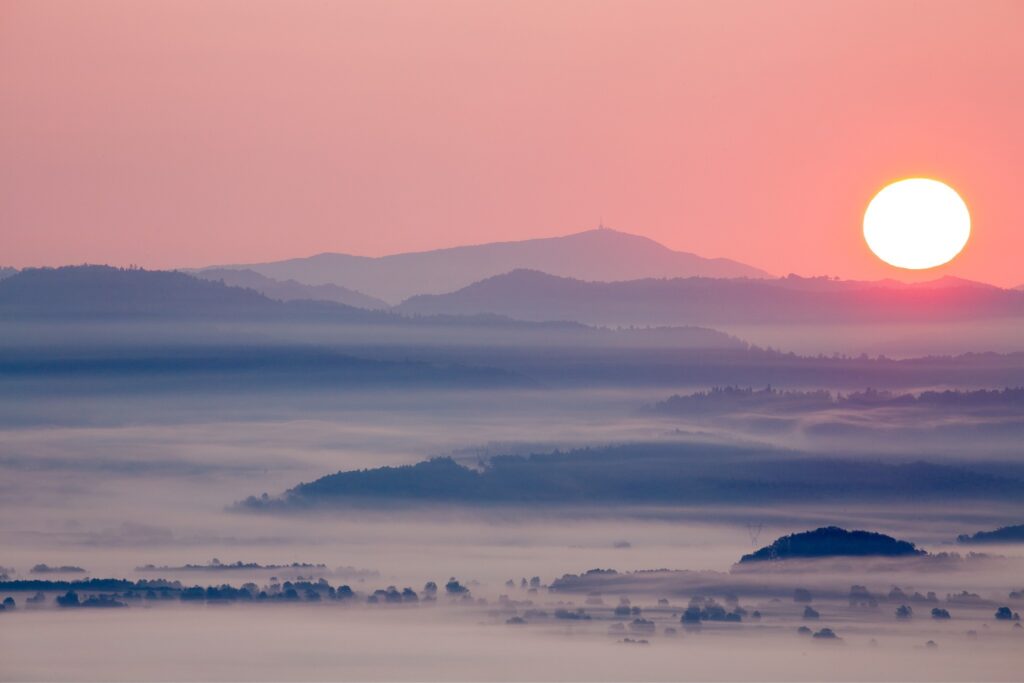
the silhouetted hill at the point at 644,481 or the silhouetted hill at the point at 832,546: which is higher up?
the silhouetted hill at the point at 644,481

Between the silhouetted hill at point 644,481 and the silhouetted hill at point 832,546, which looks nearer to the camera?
the silhouetted hill at point 832,546

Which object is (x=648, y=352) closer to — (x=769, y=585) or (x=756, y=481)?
(x=756, y=481)

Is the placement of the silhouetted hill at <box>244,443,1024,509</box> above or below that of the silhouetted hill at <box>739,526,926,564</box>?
above

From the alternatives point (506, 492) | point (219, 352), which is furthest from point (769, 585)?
point (219, 352)

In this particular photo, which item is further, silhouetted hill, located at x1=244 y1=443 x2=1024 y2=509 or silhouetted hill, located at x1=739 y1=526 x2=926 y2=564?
silhouetted hill, located at x1=244 y1=443 x2=1024 y2=509

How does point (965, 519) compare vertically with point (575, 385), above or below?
below
